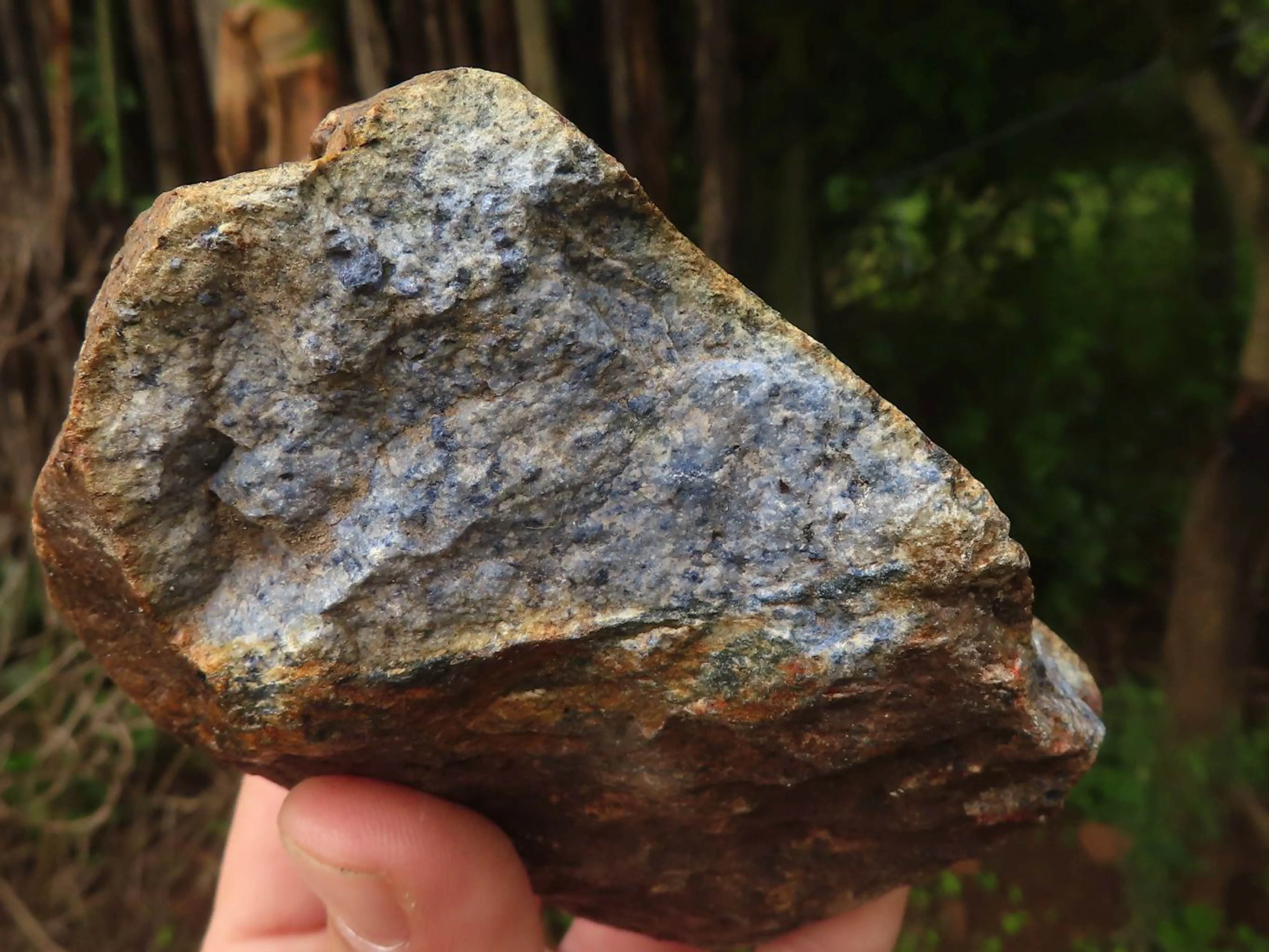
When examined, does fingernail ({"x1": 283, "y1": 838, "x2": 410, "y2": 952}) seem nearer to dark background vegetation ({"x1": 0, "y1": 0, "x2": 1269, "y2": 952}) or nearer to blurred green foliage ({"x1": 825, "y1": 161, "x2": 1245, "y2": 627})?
dark background vegetation ({"x1": 0, "y1": 0, "x2": 1269, "y2": 952})

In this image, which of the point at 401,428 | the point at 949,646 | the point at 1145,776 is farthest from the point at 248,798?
the point at 1145,776

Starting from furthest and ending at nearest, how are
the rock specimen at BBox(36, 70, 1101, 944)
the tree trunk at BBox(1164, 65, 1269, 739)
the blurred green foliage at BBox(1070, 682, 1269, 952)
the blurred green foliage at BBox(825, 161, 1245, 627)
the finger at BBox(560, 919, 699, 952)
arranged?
1. the blurred green foliage at BBox(825, 161, 1245, 627)
2. the blurred green foliage at BBox(1070, 682, 1269, 952)
3. the tree trunk at BBox(1164, 65, 1269, 739)
4. the finger at BBox(560, 919, 699, 952)
5. the rock specimen at BBox(36, 70, 1101, 944)

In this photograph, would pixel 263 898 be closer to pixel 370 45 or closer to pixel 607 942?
pixel 607 942

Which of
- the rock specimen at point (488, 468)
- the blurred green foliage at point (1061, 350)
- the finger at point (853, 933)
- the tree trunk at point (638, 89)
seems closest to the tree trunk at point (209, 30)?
the tree trunk at point (638, 89)

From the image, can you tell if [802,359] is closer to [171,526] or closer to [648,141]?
[171,526]

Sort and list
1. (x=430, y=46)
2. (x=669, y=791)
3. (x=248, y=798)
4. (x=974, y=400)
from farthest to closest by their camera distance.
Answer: (x=974, y=400)
(x=430, y=46)
(x=248, y=798)
(x=669, y=791)

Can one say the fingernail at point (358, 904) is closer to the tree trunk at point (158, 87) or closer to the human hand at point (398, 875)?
the human hand at point (398, 875)

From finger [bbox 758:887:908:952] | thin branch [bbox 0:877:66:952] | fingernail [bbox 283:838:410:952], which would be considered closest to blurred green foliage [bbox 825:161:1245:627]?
finger [bbox 758:887:908:952]
